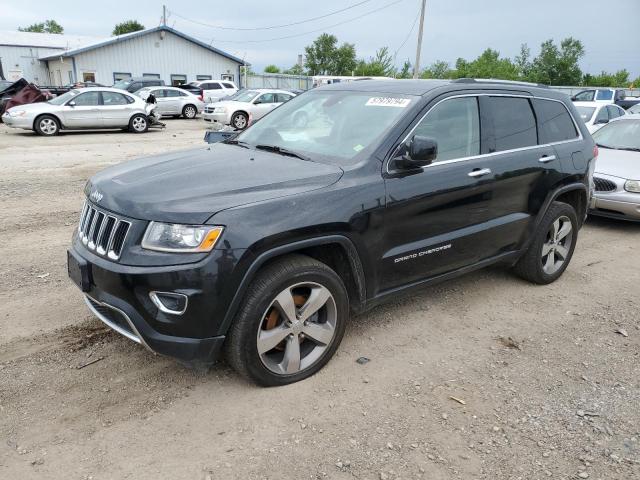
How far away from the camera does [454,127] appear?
394 cm

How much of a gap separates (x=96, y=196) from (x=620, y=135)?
7965 millimetres

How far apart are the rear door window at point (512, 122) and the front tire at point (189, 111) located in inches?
838

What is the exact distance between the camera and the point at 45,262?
5.09 metres

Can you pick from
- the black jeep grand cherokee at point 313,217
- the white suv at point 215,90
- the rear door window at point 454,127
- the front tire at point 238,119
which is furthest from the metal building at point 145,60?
the rear door window at point 454,127

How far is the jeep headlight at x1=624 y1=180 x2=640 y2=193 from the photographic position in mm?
6801

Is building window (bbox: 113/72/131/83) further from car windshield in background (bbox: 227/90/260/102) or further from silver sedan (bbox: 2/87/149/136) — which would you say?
silver sedan (bbox: 2/87/149/136)

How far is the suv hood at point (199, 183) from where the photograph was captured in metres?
2.82

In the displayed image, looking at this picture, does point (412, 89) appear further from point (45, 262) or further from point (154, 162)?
point (45, 262)

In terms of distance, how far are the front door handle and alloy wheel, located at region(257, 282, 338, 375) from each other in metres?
1.52

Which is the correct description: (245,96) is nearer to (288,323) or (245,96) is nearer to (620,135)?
(620,135)

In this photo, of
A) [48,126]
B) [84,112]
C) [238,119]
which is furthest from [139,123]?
[238,119]

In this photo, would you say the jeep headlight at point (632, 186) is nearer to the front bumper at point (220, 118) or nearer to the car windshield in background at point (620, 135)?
the car windshield in background at point (620, 135)

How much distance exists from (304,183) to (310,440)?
4.77 feet

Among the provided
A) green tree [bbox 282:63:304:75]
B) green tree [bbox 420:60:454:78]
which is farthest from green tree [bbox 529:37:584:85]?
green tree [bbox 282:63:304:75]
